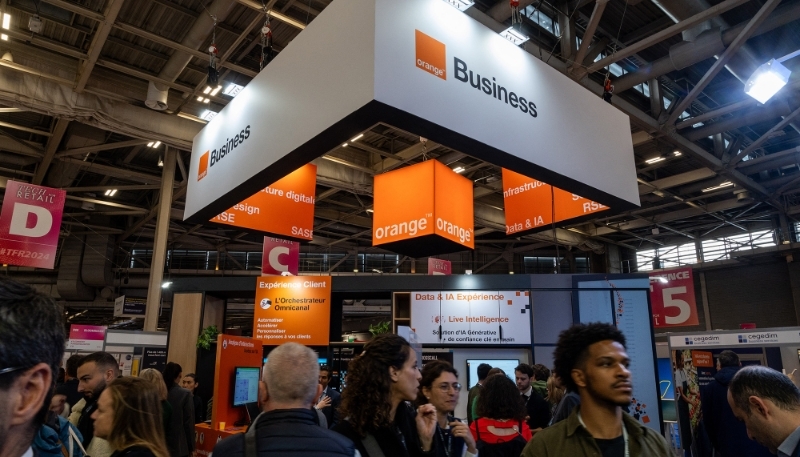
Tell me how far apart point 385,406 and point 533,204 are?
4.97 meters

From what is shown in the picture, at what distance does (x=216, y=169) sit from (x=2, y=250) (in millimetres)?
7208

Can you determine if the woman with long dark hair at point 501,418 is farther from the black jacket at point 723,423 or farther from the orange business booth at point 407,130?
the black jacket at point 723,423

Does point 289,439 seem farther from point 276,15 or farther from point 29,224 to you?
point 29,224

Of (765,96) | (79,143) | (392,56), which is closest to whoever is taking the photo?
Result: (392,56)

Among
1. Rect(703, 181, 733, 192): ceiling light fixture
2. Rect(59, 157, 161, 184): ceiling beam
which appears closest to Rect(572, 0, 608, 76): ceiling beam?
Rect(703, 181, 733, 192): ceiling light fixture

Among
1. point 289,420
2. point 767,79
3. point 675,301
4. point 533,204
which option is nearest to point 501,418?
point 289,420

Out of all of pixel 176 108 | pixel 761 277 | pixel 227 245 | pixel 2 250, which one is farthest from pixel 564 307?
pixel 227 245

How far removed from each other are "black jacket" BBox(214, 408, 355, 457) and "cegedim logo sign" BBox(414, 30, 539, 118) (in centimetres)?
172

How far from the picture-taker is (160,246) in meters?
11.0

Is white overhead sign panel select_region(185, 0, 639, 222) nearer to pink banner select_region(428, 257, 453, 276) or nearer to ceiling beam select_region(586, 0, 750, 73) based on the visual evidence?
ceiling beam select_region(586, 0, 750, 73)

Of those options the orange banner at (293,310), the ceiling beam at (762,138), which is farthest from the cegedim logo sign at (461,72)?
the ceiling beam at (762,138)

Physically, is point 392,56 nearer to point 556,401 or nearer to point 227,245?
point 556,401

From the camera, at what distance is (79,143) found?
35.1 feet

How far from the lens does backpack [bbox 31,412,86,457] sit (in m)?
1.45
